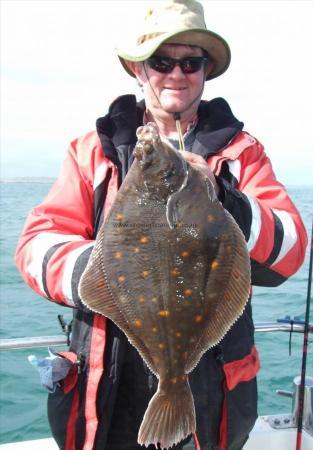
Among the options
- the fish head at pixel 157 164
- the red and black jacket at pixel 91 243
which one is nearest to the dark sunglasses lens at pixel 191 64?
the red and black jacket at pixel 91 243

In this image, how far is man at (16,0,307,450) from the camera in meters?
2.51

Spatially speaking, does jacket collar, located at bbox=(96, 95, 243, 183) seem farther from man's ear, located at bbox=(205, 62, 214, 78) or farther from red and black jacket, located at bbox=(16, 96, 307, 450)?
man's ear, located at bbox=(205, 62, 214, 78)

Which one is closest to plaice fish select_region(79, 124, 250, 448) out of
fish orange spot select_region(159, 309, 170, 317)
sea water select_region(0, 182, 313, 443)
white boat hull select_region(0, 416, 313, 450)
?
fish orange spot select_region(159, 309, 170, 317)

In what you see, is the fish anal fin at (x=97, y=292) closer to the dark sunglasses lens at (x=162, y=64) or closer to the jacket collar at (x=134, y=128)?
the jacket collar at (x=134, y=128)

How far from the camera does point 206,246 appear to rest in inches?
82.1

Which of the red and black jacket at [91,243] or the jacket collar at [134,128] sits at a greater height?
the jacket collar at [134,128]

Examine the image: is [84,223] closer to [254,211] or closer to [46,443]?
[254,211]

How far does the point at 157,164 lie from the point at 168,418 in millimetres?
1076

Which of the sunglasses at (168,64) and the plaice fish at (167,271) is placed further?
the sunglasses at (168,64)

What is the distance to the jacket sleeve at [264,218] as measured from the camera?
94.2 inches

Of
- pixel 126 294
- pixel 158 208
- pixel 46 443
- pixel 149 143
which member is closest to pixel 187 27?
pixel 149 143

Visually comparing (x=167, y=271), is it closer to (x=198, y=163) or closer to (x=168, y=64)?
(x=198, y=163)

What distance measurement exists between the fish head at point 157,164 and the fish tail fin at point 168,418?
843 mm

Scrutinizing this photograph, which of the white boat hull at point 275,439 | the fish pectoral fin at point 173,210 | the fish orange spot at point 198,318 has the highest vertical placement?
the fish pectoral fin at point 173,210
